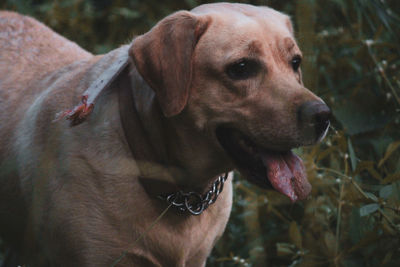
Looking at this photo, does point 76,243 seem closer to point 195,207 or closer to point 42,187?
point 42,187

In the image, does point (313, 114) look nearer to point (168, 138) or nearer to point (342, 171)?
point (168, 138)

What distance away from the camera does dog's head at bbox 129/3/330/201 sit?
7.70 feet

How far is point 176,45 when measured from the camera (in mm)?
2385

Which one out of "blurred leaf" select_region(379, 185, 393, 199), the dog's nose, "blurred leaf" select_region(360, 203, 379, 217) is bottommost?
"blurred leaf" select_region(379, 185, 393, 199)

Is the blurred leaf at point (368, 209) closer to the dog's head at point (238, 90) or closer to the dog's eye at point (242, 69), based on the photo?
the dog's head at point (238, 90)

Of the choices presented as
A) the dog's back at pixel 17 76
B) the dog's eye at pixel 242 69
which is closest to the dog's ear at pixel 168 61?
the dog's eye at pixel 242 69

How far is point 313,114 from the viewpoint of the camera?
7.51 ft

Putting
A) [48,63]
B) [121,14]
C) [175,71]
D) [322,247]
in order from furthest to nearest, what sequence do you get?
[121,14] < [48,63] < [322,247] < [175,71]

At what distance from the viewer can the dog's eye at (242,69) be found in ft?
7.86

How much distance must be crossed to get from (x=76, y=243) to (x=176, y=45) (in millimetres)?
905

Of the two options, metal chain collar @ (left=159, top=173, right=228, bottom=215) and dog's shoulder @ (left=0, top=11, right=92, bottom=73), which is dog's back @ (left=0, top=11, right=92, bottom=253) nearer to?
dog's shoulder @ (left=0, top=11, right=92, bottom=73)

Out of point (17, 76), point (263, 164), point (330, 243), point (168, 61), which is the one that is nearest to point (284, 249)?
point (330, 243)

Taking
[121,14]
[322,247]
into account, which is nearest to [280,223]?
[322,247]

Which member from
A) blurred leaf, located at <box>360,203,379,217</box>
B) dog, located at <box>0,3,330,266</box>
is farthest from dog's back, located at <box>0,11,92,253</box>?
blurred leaf, located at <box>360,203,379,217</box>
